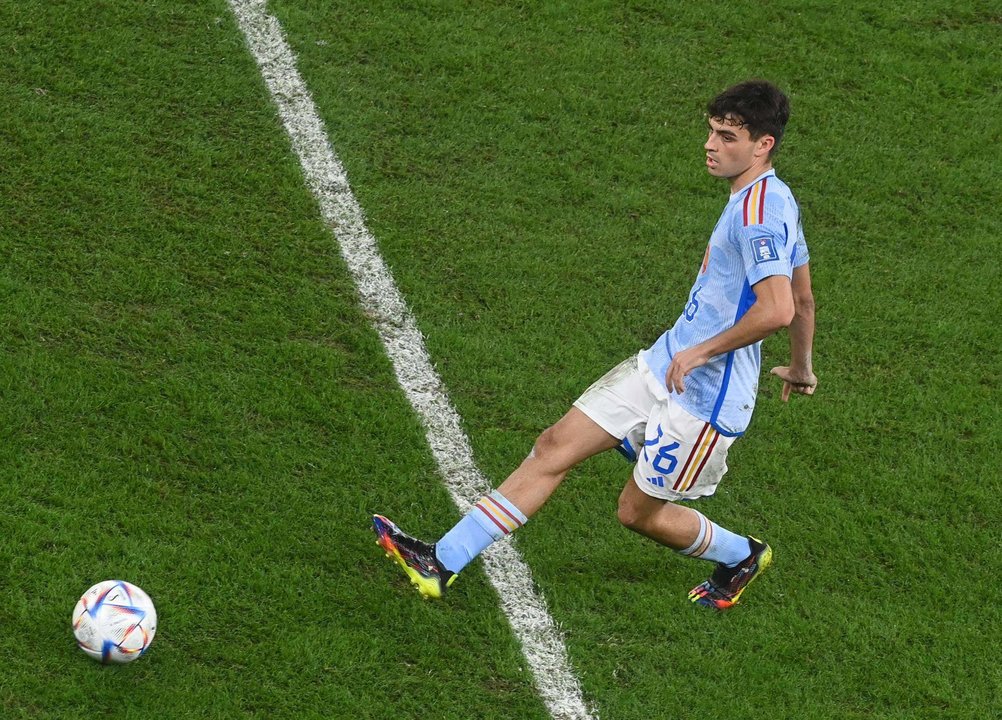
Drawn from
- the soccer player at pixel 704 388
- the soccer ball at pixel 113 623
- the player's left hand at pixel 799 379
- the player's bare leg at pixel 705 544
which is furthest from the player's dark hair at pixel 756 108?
the soccer ball at pixel 113 623

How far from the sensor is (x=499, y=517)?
491 centimetres

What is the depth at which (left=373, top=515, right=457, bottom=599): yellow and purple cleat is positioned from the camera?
4.92 metres

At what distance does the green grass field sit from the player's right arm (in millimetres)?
847

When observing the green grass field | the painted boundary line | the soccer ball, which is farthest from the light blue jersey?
the soccer ball

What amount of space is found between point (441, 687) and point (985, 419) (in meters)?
3.20

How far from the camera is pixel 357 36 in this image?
8.04 metres

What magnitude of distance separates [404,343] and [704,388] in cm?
193

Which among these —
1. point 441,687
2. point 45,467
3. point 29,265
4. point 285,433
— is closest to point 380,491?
point 285,433

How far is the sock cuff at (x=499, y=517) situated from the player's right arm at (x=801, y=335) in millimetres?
1247

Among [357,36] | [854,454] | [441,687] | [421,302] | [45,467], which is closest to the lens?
[441,687]

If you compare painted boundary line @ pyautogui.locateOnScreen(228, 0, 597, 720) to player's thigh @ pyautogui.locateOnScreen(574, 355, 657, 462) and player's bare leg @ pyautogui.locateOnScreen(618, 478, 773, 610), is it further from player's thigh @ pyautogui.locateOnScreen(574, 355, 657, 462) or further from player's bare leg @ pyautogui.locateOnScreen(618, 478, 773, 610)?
player's thigh @ pyautogui.locateOnScreen(574, 355, 657, 462)

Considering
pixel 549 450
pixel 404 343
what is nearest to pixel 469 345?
pixel 404 343

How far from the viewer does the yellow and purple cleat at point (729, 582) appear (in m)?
5.22

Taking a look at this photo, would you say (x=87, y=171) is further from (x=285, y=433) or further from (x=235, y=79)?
(x=285, y=433)
